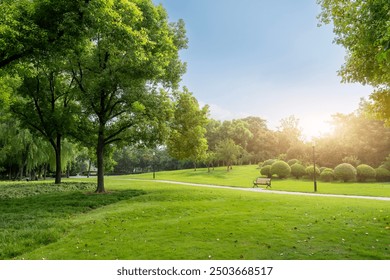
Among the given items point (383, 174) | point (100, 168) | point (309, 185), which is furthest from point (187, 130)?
point (383, 174)

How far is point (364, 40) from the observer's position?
34.4 ft

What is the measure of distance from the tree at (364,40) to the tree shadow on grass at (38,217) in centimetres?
1201

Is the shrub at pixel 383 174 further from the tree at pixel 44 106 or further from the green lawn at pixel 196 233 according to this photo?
the tree at pixel 44 106

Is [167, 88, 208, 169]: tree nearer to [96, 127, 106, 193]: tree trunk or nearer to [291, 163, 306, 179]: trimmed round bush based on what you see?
[96, 127, 106, 193]: tree trunk

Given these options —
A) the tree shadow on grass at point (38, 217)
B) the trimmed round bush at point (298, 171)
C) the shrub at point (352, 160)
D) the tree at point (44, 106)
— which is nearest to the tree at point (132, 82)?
the tree at point (44, 106)

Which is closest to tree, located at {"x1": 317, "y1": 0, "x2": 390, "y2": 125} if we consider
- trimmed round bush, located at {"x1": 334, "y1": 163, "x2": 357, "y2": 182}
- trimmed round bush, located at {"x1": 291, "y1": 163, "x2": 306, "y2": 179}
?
trimmed round bush, located at {"x1": 334, "y1": 163, "x2": 357, "y2": 182}

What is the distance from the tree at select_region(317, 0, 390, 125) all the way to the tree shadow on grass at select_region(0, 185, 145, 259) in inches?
473

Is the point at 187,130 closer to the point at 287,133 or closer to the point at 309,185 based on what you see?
the point at 309,185

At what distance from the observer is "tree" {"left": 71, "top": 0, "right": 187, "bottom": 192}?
19.3 m

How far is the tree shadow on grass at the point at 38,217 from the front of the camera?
8955mm

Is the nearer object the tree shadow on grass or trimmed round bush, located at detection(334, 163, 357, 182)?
the tree shadow on grass

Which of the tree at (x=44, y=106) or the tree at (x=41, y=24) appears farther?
the tree at (x=44, y=106)

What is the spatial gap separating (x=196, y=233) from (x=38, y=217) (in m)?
7.24

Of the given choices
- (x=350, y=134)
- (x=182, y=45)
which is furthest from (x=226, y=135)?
(x=182, y=45)
